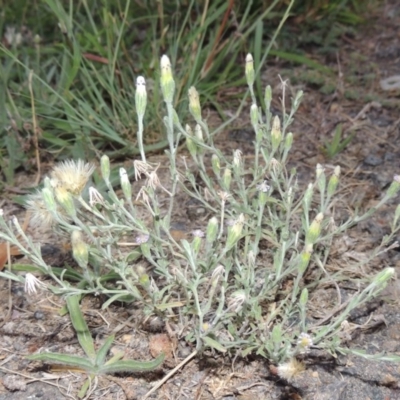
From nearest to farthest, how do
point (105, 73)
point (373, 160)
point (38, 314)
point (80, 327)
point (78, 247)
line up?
point (78, 247) < point (80, 327) < point (38, 314) < point (373, 160) < point (105, 73)

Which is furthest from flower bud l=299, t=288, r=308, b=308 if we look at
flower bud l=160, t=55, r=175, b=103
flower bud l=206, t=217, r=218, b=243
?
flower bud l=160, t=55, r=175, b=103

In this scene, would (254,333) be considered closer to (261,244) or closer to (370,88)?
(261,244)

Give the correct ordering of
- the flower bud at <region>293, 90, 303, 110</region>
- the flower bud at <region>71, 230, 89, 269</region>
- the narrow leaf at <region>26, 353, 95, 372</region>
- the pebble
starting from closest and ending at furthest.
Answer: the flower bud at <region>71, 230, 89, 269</region> < the narrow leaf at <region>26, 353, 95, 372</region> < the flower bud at <region>293, 90, 303, 110</region> < the pebble

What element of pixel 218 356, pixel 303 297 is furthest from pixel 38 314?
pixel 303 297

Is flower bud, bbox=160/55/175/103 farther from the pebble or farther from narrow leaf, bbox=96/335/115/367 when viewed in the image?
the pebble

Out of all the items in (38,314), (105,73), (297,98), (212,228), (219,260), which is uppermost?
(297,98)

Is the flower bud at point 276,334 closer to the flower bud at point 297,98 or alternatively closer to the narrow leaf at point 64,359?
the narrow leaf at point 64,359

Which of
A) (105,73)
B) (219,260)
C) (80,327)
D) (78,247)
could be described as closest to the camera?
(78,247)

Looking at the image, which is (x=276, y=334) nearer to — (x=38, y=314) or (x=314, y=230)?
(x=314, y=230)

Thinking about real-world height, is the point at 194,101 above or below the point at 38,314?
above

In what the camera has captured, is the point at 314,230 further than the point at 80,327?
No

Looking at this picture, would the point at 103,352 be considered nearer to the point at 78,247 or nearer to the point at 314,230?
the point at 78,247

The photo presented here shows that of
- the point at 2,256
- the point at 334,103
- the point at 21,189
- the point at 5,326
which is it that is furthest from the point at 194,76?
the point at 5,326
